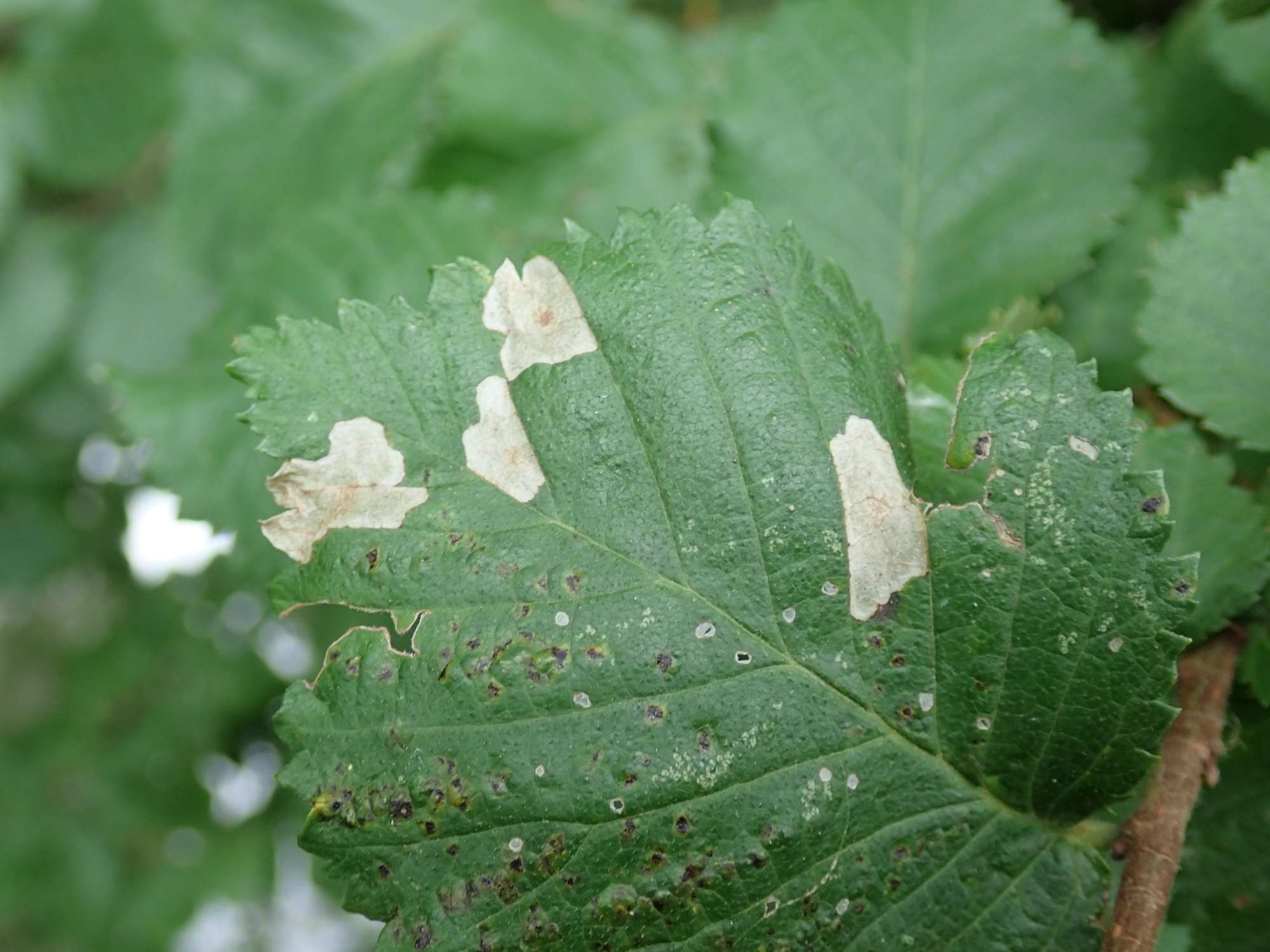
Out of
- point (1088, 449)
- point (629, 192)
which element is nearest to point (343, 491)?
point (1088, 449)

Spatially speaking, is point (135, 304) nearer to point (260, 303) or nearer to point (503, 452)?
point (260, 303)

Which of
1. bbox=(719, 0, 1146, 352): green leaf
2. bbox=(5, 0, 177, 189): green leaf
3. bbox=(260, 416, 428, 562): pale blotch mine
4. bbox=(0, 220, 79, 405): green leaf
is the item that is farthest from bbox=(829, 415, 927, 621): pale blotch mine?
bbox=(0, 220, 79, 405): green leaf

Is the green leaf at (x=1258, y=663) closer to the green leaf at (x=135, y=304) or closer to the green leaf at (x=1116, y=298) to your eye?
the green leaf at (x=1116, y=298)

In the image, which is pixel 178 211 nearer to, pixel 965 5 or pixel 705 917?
pixel 965 5

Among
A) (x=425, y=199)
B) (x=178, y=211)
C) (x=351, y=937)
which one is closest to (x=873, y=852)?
(x=425, y=199)

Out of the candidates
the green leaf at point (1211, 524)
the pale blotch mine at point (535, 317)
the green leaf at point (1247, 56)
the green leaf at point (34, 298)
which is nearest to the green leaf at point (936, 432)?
the green leaf at point (1211, 524)

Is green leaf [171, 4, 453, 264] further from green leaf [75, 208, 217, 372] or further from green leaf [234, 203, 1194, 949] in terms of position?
green leaf [234, 203, 1194, 949]
